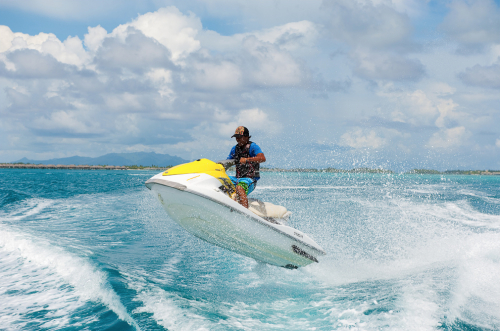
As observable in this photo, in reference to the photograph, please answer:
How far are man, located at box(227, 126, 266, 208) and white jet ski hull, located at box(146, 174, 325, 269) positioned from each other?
383mm

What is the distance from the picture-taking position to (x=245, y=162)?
5.77 meters

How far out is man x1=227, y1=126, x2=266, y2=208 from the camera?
18.9ft

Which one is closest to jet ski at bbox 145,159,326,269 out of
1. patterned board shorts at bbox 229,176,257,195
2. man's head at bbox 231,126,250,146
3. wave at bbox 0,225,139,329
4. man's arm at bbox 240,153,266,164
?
patterned board shorts at bbox 229,176,257,195

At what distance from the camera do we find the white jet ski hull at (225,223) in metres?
5.39

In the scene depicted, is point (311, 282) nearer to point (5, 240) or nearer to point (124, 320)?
point (124, 320)

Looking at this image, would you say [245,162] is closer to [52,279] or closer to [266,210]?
[266,210]

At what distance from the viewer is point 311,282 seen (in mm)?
6230

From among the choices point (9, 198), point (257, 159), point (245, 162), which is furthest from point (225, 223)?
point (9, 198)

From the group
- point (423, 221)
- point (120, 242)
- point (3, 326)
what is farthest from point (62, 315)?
point (423, 221)

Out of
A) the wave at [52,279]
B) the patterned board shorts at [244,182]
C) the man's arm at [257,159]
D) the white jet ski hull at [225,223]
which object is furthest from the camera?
the patterned board shorts at [244,182]

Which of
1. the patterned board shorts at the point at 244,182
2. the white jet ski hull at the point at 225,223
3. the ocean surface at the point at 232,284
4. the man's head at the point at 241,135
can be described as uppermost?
the man's head at the point at 241,135

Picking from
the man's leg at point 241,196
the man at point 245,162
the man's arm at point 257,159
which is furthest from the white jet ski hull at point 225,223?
the man's arm at point 257,159

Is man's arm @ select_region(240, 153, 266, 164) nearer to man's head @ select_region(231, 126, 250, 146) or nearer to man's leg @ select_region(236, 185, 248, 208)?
man's head @ select_region(231, 126, 250, 146)

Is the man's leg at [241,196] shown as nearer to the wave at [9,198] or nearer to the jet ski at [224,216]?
the jet ski at [224,216]
